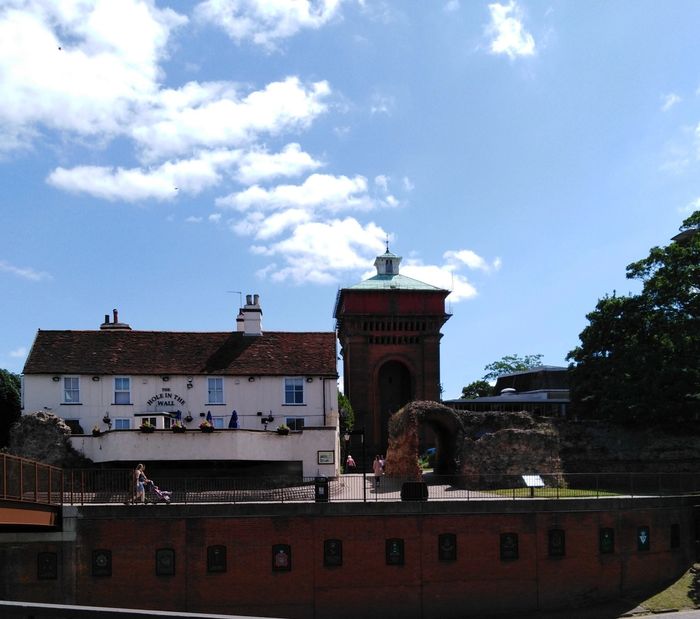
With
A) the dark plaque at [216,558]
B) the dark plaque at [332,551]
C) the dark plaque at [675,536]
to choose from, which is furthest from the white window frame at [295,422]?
the dark plaque at [675,536]

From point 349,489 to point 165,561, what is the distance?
7.72 metres

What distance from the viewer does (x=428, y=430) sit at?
195ft

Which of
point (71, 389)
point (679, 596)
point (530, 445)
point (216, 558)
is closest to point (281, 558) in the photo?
point (216, 558)

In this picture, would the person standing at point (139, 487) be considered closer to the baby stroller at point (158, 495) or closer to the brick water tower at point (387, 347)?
the baby stroller at point (158, 495)

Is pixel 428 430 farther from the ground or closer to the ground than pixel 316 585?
farther from the ground

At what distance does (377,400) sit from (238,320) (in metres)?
19.5

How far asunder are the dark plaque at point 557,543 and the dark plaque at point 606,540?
59.1 inches

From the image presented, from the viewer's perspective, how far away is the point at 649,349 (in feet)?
143

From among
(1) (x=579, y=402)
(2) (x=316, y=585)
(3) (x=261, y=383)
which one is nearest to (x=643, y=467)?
(1) (x=579, y=402)

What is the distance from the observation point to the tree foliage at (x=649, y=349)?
4197 centimetres

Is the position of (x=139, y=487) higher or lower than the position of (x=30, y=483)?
lower

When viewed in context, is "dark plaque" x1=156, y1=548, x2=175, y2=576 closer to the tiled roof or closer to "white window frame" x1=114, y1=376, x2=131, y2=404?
"white window frame" x1=114, y1=376, x2=131, y2=404

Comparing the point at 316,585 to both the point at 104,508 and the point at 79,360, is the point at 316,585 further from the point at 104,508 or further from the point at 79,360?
the point at 79,360

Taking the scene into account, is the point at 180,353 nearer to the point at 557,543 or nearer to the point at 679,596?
the point at 557,543
